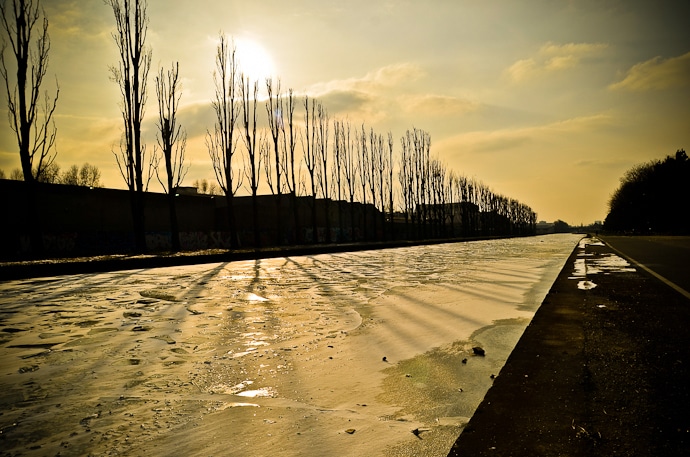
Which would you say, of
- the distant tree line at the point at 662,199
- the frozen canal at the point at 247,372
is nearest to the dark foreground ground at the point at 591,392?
the frozen canal at the point at 247,372

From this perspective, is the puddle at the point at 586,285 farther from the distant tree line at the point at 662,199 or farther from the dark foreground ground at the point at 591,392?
the distant tree line at the point at 662,199

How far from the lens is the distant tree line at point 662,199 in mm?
62438

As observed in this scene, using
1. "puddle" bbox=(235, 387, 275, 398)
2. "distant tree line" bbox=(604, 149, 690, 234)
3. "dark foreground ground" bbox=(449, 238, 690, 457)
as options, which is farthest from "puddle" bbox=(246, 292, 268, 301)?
"distant tree line" bbox=(604, 149, 690, 234)

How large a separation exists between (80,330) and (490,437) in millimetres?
4788

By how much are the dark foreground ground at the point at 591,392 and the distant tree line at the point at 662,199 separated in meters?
69.6

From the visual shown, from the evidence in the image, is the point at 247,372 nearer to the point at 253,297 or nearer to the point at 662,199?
the point at 253,297

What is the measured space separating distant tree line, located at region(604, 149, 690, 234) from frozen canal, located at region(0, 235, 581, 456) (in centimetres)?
7058

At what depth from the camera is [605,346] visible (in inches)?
150

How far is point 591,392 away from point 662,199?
266 ft

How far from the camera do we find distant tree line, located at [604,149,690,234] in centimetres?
6244

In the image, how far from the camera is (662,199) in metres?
66.2

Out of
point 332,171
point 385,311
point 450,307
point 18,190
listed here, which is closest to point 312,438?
→ point 385,311

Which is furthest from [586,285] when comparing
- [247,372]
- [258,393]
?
[258,393]

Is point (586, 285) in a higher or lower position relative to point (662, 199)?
lower
